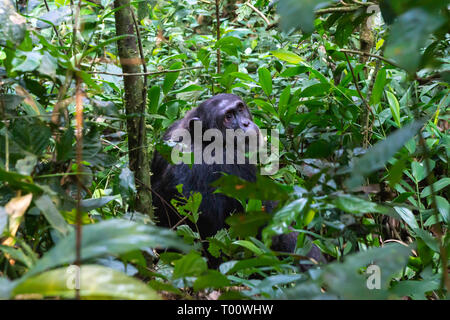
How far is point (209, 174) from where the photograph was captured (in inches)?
148

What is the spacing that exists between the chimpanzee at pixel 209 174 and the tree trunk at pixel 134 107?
37.4 inches

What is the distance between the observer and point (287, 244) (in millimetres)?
3654

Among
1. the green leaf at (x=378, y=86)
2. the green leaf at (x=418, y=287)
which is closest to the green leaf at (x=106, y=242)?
the green leaf at (x=418, y=287)

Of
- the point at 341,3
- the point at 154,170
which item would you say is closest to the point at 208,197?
the point at 154,170

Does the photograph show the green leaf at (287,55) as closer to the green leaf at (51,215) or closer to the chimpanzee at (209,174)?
the chimpanzee at (209,174)

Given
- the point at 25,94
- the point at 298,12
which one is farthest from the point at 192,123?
the point at 298,12

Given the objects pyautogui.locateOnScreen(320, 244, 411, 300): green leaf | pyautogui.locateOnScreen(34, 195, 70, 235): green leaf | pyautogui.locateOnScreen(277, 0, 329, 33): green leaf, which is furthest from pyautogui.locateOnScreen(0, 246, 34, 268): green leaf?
pyautogui.locateOnScreen(277, 0, 329, 33): green leaf

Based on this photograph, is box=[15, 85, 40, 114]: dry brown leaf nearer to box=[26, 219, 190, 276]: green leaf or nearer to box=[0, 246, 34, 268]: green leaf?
box=[0, 246, 34, 268]: green leaf

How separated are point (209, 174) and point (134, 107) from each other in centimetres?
145

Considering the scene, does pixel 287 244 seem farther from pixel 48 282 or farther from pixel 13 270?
pixel 48 282

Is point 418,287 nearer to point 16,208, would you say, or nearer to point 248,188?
point 248,188

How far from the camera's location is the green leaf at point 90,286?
40.8 inches

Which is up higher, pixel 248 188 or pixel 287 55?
pixel 287 55

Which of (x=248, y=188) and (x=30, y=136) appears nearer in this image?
(x=248, y=188)
